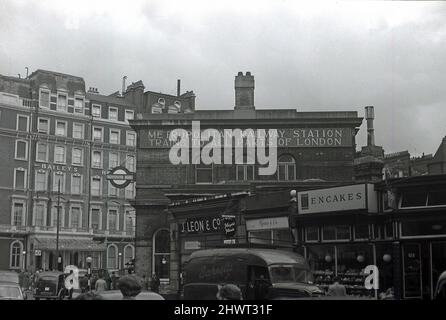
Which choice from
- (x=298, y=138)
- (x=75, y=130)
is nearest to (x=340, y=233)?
(x=298, y=138)

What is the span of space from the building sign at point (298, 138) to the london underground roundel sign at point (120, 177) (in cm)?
65

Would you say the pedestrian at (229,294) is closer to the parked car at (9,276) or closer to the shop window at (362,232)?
the parked car at (9,276)

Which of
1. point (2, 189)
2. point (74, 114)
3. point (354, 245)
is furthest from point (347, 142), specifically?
point (2, 189)

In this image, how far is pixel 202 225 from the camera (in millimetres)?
12297

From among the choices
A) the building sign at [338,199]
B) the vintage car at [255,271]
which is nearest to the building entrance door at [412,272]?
the building sign at [338,199]

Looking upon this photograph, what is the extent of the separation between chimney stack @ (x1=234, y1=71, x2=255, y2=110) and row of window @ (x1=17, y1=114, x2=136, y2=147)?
1906mm

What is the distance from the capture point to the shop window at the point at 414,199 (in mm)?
8625

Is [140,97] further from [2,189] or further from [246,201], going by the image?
[246,201]

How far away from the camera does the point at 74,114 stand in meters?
8.12

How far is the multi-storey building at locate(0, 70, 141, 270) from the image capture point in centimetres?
696

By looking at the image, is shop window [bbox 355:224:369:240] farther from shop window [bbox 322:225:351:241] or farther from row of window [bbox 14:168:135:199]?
row of window [bbox 14:168:135:199]

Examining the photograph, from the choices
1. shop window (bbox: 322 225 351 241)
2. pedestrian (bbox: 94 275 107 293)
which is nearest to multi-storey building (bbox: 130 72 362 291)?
shop window (bbox: 322 225 351 241)

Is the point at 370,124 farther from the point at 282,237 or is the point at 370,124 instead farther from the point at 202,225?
the point at 202,225

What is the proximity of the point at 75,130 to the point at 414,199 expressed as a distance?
4875 mm
